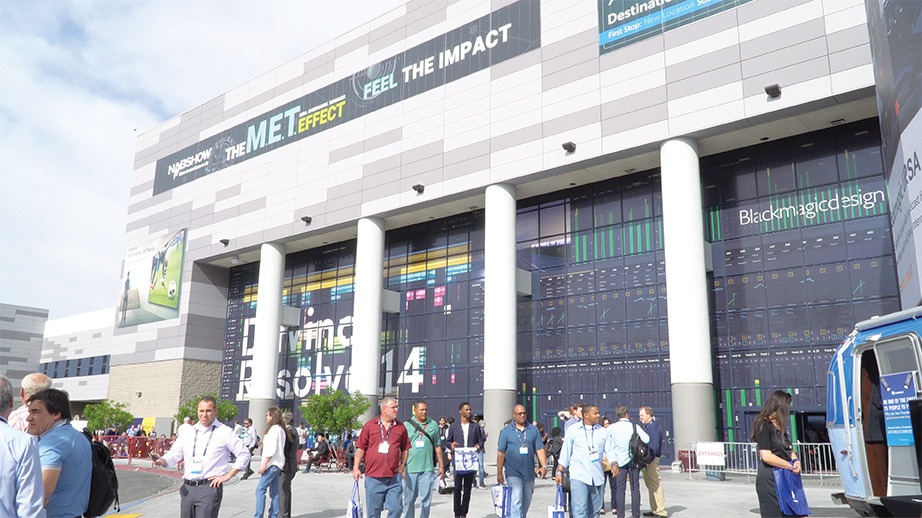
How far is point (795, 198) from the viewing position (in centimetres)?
2259

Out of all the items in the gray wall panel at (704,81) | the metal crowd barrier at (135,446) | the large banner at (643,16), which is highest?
the large banner at (643,16)

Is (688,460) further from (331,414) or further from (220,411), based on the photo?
(220,411)

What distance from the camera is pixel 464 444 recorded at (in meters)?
12.4

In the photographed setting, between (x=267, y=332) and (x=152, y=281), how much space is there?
1117cm

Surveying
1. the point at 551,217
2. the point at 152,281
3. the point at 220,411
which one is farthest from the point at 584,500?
the point at 152,281

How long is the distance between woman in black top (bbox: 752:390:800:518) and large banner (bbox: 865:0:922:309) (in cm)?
592

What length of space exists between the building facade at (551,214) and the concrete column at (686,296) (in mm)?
70

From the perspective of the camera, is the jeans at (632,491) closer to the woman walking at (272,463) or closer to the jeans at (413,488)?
the jeans at (413,488)

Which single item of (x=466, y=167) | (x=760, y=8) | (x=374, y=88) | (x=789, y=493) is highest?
(x=374, y=88)

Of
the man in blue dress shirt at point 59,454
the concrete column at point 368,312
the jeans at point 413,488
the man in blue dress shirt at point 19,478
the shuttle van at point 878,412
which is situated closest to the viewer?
the man in blue dress shirt at point 19,478

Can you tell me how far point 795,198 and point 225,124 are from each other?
97.5 ft

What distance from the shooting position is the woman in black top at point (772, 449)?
22.0ft

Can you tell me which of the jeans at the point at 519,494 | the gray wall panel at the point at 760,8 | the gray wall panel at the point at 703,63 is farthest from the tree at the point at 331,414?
the gray wall panel at the point at 760,8

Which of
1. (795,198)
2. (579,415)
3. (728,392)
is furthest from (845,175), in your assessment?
(579,415)
